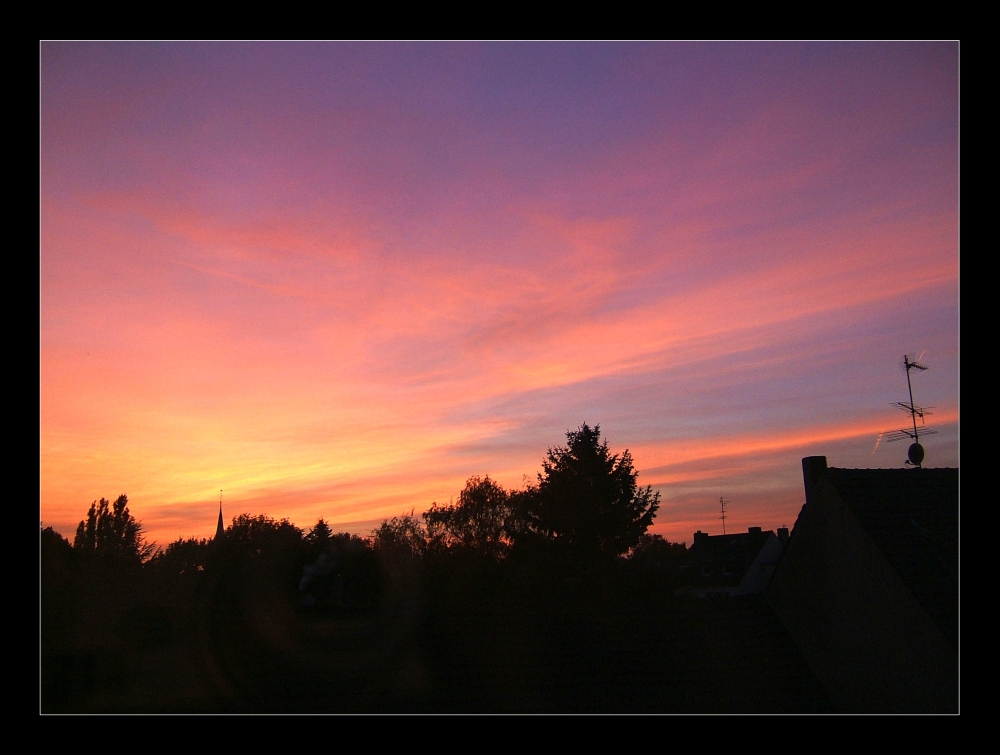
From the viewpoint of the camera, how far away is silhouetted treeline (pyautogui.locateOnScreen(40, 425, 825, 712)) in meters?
11.6

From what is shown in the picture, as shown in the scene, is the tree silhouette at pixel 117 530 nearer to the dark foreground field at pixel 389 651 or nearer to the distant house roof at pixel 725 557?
the dark foreground field at pixel 389 651

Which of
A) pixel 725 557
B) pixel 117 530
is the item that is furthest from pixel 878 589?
pixel 725 557

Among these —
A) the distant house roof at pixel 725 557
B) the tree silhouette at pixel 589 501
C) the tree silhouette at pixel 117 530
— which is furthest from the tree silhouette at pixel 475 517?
the tree silhouette at pixel 117 530

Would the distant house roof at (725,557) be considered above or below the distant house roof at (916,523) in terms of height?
below

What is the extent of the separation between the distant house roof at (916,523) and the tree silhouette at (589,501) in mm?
28587

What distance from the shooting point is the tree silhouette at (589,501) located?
42188 mm

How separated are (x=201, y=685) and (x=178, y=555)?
10866 mm

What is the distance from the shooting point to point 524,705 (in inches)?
479

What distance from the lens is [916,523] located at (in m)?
12.8

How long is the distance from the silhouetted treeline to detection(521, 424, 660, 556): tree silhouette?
23.8 m

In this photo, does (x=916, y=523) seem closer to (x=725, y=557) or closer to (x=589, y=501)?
(x=589, y=501)

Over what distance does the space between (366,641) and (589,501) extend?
3051 centimetres
